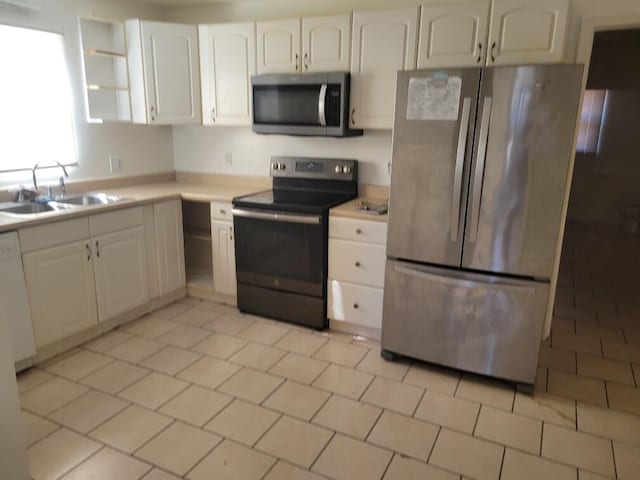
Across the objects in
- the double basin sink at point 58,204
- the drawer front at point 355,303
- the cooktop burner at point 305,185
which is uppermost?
the cooktop burner at point 305,185

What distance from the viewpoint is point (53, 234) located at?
269 cm

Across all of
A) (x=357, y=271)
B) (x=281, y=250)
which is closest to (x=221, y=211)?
(x=281, y=250)

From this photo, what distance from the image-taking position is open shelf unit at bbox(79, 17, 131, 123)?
11.0 ft

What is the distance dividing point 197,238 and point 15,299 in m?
1.70

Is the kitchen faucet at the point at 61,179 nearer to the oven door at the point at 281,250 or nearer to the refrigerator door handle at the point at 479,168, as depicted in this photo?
the oven door at the point at 281,250

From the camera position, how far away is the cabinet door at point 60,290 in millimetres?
2627

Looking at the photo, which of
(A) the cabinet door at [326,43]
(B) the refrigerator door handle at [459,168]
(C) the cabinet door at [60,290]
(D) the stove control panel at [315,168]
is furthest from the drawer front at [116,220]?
(B) the refrigerator door handle at [459,168]

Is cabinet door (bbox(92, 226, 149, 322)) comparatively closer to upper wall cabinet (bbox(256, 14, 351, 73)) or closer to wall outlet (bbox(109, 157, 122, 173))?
wall outlet (bbox(109, 157, 122, 173))

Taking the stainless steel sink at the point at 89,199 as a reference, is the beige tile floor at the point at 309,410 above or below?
below

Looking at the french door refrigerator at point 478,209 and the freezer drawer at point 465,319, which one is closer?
the french door refrigerator at point 478,209

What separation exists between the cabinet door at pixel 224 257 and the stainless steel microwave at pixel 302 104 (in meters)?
0.80

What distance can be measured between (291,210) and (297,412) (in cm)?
134

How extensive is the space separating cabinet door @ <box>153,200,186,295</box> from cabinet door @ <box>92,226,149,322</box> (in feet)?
0.52

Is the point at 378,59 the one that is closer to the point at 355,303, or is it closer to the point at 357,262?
the point at 357,262
